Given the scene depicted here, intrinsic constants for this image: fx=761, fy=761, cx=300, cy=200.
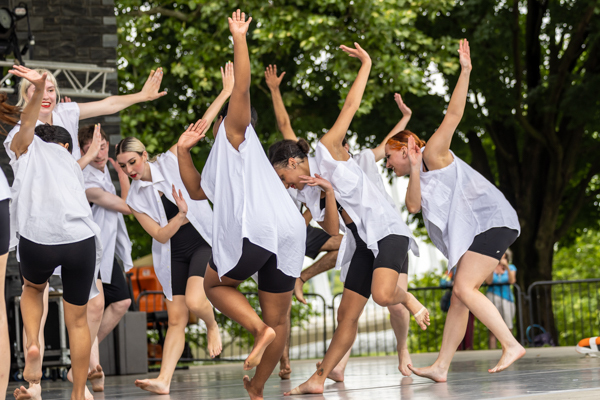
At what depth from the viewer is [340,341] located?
484 cm

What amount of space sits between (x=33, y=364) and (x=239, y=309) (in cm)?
141

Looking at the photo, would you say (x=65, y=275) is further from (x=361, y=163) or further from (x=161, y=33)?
(x=161, y=33)

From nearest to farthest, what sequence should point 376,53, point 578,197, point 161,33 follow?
point 376,53 < point 161,33 < point 578,197

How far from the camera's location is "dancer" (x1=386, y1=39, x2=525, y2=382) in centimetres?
520

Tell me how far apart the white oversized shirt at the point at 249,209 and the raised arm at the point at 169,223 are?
111 cm

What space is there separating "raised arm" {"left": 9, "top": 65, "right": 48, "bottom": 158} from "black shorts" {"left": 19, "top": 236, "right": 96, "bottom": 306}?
52cm

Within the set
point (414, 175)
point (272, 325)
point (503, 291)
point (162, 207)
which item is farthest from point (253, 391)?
point (503, 291)

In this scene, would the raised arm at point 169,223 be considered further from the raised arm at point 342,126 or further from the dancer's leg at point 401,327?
the dancer's leg at point 401,327

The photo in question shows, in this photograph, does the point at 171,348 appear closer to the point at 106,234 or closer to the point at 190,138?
the point at 106,234

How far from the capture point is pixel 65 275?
165 inches

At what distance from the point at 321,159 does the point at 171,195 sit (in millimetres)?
1345

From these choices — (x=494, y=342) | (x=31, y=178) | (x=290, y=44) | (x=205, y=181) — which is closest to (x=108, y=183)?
(x=31, y=178)

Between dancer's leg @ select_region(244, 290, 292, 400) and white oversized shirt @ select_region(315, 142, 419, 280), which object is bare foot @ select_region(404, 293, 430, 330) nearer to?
white oversized shirt @ select_region(315, 142, 419, 280)

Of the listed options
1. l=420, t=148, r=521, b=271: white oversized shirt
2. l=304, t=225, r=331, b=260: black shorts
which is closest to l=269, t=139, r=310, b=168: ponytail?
l=420, t=148, r=521, b=271: white oversized shirt
